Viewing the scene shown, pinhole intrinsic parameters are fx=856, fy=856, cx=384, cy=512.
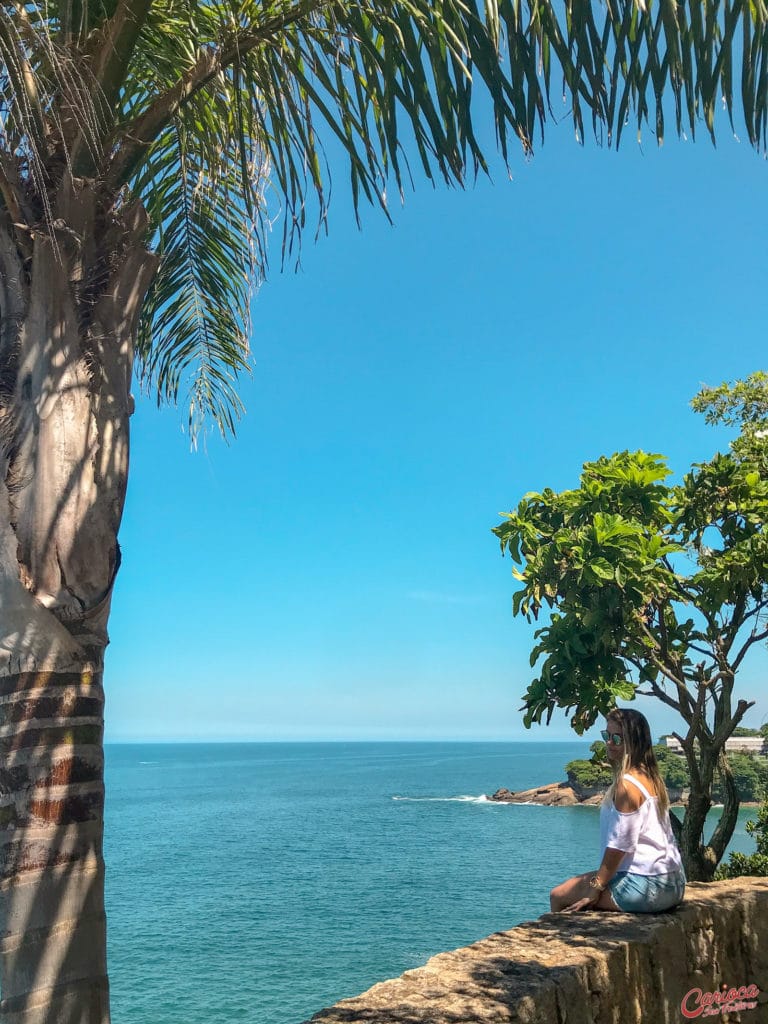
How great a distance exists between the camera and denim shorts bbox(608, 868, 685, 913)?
12.9ft

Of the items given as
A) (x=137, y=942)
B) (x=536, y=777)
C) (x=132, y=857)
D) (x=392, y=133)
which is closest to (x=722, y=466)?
(x=392, y=133)

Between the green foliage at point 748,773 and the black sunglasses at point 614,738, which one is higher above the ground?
the black sunglasses at point 614,738

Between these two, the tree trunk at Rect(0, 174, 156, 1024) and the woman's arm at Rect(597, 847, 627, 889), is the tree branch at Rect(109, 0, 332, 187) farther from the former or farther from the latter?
the woman's arm at Rect(597, 847, 627, 889)

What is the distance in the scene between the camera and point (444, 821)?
77312 mm

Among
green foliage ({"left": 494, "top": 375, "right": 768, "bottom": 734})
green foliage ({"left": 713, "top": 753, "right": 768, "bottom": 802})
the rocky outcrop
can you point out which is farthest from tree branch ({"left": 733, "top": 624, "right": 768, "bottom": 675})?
the rocky outcrop

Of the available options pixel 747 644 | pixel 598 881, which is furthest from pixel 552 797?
pixel 598 881

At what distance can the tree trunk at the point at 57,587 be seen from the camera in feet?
9.32

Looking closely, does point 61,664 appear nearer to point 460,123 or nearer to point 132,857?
point 460,123

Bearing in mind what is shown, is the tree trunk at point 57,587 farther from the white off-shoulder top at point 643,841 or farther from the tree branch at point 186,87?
the white off-shoulder top at point 643,841

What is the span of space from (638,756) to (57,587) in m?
2.75

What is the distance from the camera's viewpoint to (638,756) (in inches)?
161

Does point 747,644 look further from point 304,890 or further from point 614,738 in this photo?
point 304,890

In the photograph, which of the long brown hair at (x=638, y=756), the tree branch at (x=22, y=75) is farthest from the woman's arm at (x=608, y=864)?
the tree branch at (x=22, y=75)

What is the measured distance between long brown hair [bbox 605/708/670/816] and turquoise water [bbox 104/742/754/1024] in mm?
29380
